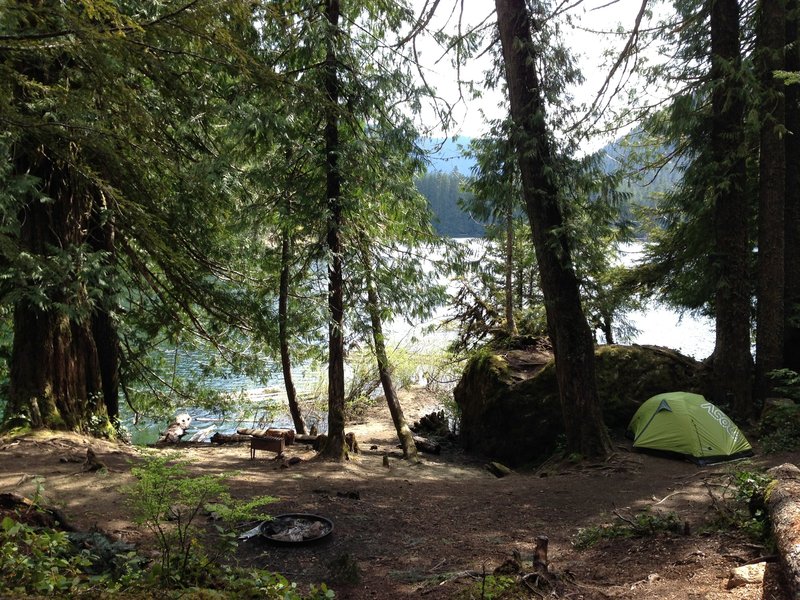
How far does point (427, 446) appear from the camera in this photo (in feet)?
43.0

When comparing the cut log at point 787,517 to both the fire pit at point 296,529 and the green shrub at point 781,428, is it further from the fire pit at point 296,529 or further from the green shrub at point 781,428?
the green shrub at point 781,428

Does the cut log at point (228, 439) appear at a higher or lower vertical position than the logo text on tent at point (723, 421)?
lower

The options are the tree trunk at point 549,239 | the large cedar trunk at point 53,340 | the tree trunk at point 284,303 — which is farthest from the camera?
the tree trunk at point 284,303

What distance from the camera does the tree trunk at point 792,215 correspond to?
35.2 feet

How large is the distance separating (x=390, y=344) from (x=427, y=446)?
970 centimetres

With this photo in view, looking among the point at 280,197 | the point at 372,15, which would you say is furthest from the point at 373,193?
the point at 372,15

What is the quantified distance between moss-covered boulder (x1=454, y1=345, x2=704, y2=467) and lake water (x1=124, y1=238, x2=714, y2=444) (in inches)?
73.0

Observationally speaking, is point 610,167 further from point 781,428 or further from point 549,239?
point 781,428

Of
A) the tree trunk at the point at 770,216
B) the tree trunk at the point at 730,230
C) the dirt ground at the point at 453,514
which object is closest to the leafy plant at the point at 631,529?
the dirt ground at the point at 453,514

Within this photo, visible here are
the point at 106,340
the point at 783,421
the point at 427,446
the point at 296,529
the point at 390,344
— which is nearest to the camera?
the point at 296,529

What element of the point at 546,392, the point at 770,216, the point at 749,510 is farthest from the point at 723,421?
the point at 749,510

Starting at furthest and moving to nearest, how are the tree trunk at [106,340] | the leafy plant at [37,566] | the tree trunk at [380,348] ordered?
the tree trunk at [380,348]
the tree trunk at [106,340]
the leafy plant at [37,566]

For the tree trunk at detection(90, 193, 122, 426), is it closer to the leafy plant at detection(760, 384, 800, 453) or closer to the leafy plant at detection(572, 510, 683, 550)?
the leafy plant at detection(572, 510, 683, 550)

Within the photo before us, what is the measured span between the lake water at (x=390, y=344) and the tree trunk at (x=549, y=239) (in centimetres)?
222
